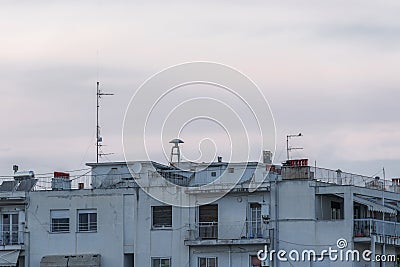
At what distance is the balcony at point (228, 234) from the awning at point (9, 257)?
34.1ft

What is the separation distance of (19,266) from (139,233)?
7836 millimetres

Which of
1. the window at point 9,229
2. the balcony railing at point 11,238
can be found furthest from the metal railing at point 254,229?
the window at point 9,229

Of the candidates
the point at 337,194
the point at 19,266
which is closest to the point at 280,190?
the point at 337,194

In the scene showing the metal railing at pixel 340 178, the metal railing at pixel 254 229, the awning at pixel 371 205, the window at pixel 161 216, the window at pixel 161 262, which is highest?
the metal railing at pixel 340 178

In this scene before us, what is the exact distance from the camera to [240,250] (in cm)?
5966

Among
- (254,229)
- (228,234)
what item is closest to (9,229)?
(228,234)

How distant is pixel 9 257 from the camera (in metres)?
63.6

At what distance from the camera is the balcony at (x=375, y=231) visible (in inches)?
2271

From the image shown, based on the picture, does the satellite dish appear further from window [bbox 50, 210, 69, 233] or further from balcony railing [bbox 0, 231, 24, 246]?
balcony railing [bbox 0, 231, 24, 246]

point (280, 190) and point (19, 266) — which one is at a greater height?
point (280, 190)

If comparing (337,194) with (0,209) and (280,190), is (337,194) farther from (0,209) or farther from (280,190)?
(0,209)

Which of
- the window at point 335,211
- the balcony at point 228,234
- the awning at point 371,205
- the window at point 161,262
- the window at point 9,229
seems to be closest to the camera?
Result: the awning at point 371,205

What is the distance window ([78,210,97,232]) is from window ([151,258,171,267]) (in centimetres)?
423

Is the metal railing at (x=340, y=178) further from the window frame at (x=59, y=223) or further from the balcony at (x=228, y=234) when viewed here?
the window frame at (x=59, y=223)
